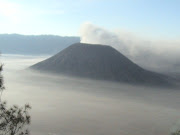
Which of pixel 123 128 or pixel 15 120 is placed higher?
pixel 15 120

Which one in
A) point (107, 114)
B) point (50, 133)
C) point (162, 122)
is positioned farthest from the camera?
point (107, 114)

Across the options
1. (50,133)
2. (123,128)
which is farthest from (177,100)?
(50,133)

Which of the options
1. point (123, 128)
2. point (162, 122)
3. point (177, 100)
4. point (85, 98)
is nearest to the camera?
point (123, 128)

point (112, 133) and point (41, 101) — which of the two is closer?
point (112, 133)

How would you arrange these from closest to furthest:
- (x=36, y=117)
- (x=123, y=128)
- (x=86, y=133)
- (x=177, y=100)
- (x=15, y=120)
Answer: (x=15, y=120) < (x=86, y=133) < (x=123, y=128) < (x=36, y=117) < (x=177, y=100)

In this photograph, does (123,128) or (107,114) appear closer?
(123,128)

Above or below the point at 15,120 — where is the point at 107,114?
below

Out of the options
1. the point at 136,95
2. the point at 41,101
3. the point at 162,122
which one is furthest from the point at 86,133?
the point at 136,95

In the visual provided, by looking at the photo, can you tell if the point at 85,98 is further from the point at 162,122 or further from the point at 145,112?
the point at 162,122

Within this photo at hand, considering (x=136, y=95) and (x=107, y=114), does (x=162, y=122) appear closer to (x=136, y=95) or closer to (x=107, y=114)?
(x=107, y=114)
